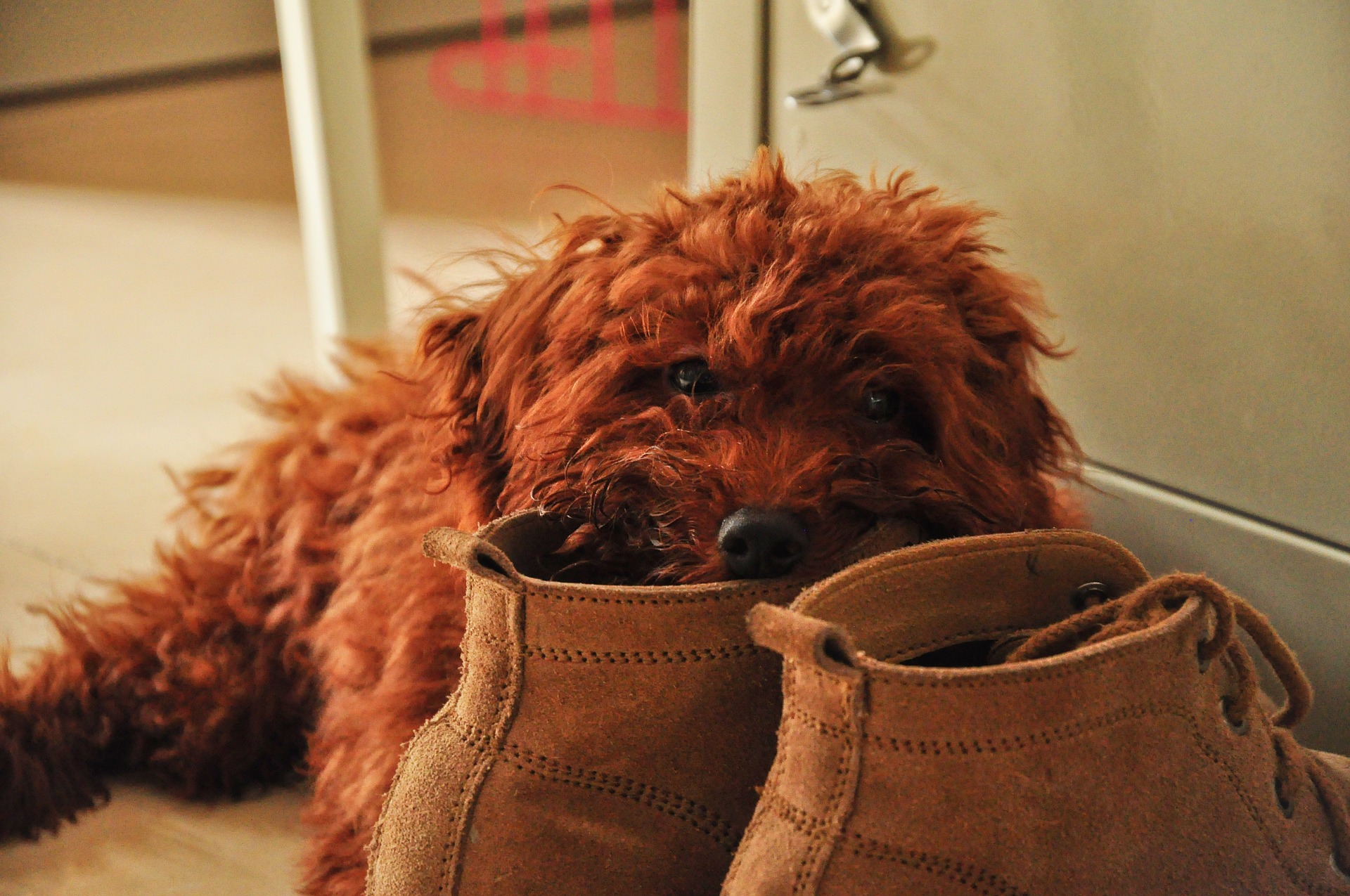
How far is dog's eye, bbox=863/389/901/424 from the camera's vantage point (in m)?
1.33

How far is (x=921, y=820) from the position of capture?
39.0 inches

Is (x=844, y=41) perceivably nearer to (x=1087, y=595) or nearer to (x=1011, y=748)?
(x=1087, y=595)

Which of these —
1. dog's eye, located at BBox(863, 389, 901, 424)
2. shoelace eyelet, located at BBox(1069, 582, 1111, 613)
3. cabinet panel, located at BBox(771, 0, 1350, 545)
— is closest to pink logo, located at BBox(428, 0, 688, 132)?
cabinet panel, located at BBox(771, 0, 1350, 545)

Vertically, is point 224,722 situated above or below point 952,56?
below

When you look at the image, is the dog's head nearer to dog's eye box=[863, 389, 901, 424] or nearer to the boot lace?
dog's eye box=[863, 389, 901, 424]

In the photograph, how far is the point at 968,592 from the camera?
44.8 inches

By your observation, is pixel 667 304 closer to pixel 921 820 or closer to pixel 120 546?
pixel 921 820

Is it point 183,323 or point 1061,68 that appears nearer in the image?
point 1061,68

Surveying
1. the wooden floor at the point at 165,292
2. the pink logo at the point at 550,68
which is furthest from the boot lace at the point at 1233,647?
the pink logo at the point at 550,68

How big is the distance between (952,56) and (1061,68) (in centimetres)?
21

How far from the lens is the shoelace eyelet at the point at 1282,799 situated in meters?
1.16

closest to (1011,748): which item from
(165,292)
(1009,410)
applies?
(1009,410)

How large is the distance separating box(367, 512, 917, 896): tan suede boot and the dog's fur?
11cm

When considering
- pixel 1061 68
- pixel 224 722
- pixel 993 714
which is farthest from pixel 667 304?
pixel 224 722
